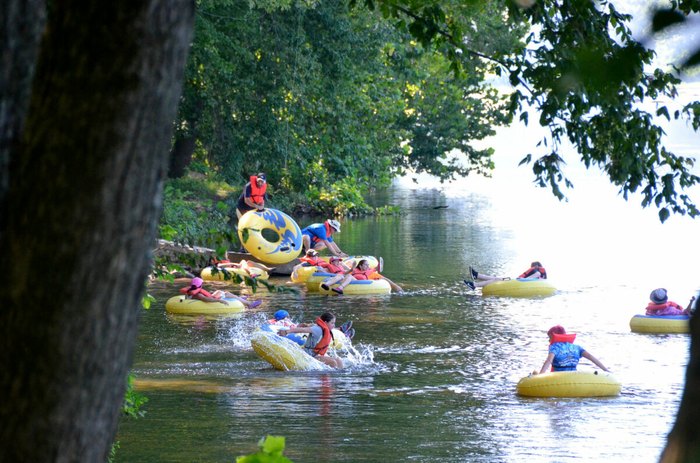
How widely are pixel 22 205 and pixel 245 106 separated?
27160mm

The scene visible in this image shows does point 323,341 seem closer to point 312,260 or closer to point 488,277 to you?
point 488,277

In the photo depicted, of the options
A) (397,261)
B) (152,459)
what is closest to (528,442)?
(152,459)

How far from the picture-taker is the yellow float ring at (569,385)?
1245 cm

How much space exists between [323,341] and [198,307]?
4.68m

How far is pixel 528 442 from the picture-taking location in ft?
33.8

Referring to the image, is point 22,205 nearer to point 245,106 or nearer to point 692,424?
point 692,424

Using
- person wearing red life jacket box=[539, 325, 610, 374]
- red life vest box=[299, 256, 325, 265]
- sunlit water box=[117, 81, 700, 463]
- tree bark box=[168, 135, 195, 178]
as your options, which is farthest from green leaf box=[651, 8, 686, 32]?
tree bark box=[168, 135, 195, 178]

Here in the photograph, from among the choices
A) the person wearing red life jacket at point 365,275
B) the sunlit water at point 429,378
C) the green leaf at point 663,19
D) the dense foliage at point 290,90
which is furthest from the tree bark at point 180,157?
the green leaf at point 663,19

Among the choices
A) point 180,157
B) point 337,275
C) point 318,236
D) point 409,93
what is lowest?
point 337,275

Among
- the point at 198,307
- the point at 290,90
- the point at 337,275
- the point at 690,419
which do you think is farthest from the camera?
the point at 290,90

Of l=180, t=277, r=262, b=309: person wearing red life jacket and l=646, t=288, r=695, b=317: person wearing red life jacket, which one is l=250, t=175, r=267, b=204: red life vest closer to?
Answer: l=180, t=277, r=262, b=309: person wearing red life jacket

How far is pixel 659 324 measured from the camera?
55.2 ft

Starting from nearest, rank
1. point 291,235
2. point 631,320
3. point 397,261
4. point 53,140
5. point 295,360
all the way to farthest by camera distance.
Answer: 1. point 53,140
2. point 295,360
3. point 631,320
4. point 291,235
5. point 397,261

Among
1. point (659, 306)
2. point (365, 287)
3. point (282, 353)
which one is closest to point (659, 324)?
point (659, 306)
